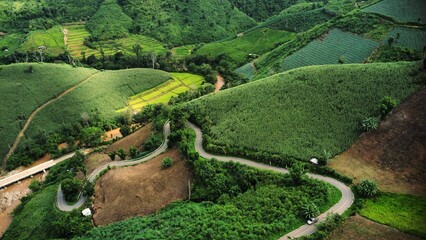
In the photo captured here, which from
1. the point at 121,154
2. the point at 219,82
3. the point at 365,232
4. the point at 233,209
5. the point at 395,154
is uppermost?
the point at 395,154

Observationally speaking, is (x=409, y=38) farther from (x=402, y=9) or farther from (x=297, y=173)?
(x=297, y=173)

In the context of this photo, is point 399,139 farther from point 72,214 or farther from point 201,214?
point 72,214

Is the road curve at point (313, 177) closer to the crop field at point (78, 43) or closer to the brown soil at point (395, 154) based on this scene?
the brown soil at point (395, 154)

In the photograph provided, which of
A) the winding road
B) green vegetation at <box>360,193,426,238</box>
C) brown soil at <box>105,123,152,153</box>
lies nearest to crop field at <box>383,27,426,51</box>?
green vegetation at <box>360,193,426,238</box>

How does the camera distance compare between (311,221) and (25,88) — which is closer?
(311,221)

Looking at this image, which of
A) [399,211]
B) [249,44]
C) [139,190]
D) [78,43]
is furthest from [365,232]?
[78,43]

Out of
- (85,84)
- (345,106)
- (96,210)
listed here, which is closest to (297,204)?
(345,106)

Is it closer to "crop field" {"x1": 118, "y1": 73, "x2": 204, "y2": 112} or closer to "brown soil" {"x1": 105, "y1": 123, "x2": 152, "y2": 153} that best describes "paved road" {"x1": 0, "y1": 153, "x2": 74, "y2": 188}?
"brown soil" {"x1": 105, "y1": 123, "x2": 152, "y2": 153}
